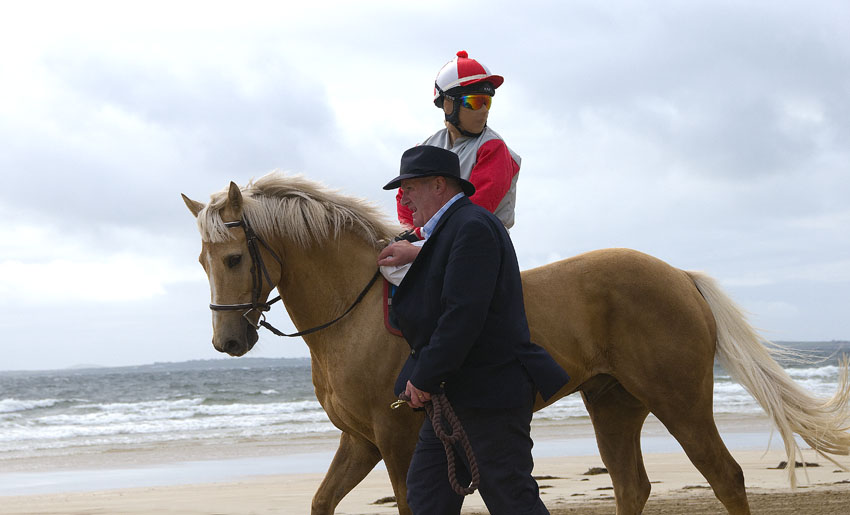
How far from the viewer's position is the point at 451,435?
249 centimetres

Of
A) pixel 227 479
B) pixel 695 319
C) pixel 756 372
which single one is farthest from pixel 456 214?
pixel 227 479

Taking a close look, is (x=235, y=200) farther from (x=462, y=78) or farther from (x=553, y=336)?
(x=553, y=336)

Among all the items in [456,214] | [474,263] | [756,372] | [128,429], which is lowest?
[128,429]

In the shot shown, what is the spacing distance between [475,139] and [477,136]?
27mm

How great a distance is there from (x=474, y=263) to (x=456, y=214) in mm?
232

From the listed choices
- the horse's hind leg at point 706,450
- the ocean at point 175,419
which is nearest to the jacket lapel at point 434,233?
the horse's hind leg at point 706,450

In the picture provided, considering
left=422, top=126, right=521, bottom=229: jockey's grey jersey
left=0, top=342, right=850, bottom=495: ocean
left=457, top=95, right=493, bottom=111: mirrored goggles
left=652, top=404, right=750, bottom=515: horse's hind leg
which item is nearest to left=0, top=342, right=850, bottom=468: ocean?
left=0, top=342, right=850, bottom=495: ocean

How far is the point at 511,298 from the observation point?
2.57 m

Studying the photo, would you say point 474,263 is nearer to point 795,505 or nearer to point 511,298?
point 511,298

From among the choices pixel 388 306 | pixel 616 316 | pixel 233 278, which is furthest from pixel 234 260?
pixel 616 316

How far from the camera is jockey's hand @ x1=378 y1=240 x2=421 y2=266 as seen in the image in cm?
329

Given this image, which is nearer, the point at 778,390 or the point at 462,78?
the point at 462,78

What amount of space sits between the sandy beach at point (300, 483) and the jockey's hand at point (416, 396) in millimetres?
3646

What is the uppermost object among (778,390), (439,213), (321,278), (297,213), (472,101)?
(472,101)
